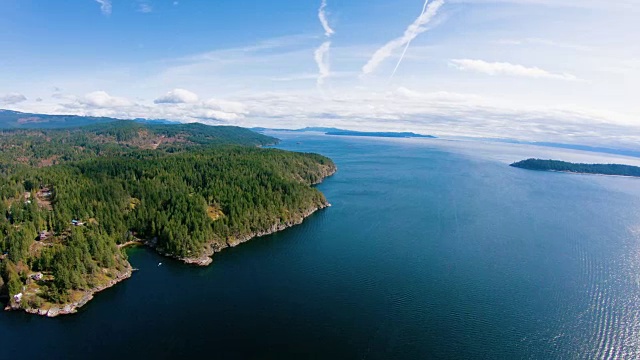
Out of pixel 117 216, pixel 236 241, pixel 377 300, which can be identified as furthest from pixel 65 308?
pixel 377 300

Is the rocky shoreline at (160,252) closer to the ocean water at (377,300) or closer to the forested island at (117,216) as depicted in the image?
the forested island at (117,216)

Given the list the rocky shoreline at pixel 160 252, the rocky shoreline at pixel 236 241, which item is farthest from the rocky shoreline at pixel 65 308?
the rocky shoreline at pixel 236 241

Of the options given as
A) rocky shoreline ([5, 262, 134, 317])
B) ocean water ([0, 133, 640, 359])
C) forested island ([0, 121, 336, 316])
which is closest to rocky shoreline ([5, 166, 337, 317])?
rocky shoreline ([5, 262, 134, 317])

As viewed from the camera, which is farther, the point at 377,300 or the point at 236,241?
the point at 236,241

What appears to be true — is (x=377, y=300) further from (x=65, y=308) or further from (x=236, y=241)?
(x=65, y=308)

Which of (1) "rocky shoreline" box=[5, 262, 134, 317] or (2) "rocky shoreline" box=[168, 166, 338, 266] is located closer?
(1) "rocky shoreline" box=[5, 262, 134, 317]

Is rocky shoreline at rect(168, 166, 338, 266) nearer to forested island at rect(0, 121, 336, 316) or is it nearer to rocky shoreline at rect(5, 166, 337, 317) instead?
rocky shoreline at rect(5, 166, 337, 317)
